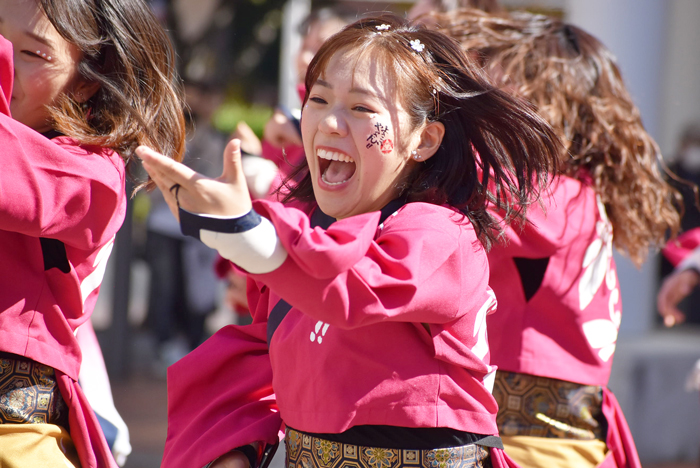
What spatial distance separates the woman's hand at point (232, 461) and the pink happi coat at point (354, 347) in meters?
0.03

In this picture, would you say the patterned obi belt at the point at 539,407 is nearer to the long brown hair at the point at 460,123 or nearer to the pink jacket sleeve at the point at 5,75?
the long brown hair at the point at 460,123

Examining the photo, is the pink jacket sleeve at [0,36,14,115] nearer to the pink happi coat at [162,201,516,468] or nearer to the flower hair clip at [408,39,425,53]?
the pink happi coat at [162,201,516,468]

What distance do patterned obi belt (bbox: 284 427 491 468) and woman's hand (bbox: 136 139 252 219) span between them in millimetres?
588

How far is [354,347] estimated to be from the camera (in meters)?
1.66

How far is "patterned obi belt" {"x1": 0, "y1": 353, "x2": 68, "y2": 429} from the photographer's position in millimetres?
1803

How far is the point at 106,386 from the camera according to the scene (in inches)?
92.0

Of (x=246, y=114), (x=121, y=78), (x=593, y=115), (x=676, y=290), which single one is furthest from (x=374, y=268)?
(x=246, y=114)

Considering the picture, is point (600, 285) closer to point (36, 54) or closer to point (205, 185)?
point (205, 185)

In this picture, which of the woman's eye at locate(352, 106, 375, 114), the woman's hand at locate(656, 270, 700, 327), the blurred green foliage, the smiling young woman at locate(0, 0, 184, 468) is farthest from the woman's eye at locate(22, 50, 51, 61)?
the blurred green foliage

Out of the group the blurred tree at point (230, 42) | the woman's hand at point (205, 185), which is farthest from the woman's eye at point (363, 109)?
the blurred tree at point (230, 42)

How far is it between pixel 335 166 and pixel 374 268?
404 mm

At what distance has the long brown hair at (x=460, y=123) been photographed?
1788 mm

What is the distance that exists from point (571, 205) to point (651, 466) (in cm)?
310

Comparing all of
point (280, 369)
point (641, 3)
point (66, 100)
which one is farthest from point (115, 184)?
point (641, 3)
